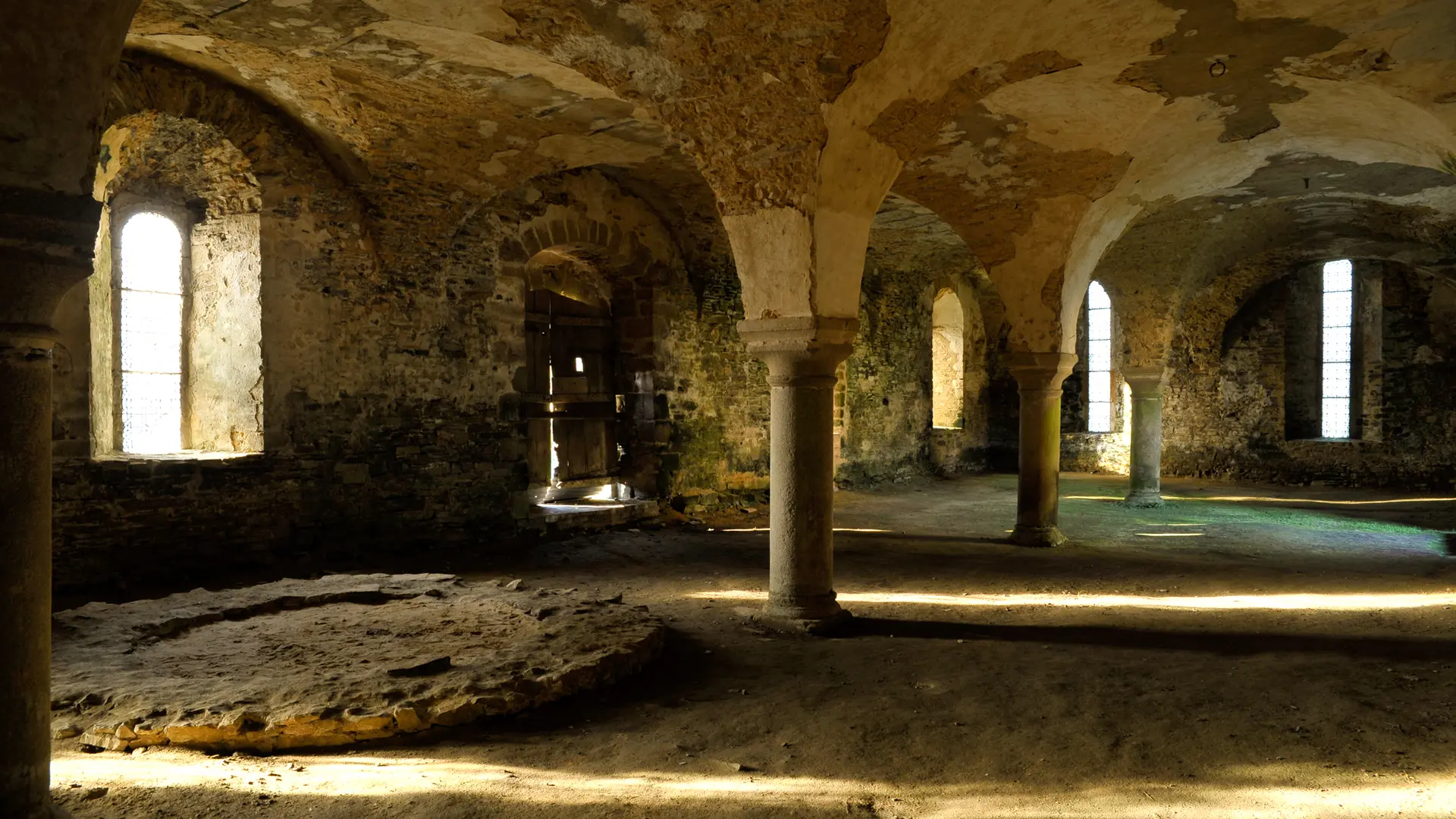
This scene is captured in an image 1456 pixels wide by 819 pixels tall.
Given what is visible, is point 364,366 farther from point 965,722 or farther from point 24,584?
point 965,722

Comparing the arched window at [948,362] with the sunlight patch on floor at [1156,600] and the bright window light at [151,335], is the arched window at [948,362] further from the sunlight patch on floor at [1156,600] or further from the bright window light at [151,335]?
the bright window light at [151,335]

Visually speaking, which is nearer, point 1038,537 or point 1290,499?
point 1038,537

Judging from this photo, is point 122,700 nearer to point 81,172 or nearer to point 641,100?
point 81,172

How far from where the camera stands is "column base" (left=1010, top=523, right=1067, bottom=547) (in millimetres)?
8836

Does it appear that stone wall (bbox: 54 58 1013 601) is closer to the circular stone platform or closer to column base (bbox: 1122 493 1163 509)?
the circular stone platform

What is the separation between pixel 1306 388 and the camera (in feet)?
50.6

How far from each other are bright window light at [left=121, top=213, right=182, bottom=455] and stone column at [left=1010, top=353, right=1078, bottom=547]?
24.5 ft

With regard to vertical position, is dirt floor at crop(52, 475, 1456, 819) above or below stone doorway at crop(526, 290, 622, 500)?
below

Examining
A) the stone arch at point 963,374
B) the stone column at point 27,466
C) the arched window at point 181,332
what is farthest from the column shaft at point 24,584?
the stone arch at point 963,374

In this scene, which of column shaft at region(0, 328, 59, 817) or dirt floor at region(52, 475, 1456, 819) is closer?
column shaft at region(0, 328, 59, 817)

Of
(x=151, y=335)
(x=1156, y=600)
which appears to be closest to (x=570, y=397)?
(x=151, y=335)

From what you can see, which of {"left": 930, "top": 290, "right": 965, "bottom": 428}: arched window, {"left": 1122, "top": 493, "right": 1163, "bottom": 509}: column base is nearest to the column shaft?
{"left": 1122, "top": 493, "right": 1163, "bottom": 509}: column base

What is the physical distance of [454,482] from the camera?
8.45 m

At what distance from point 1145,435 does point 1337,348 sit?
5.72 meters
